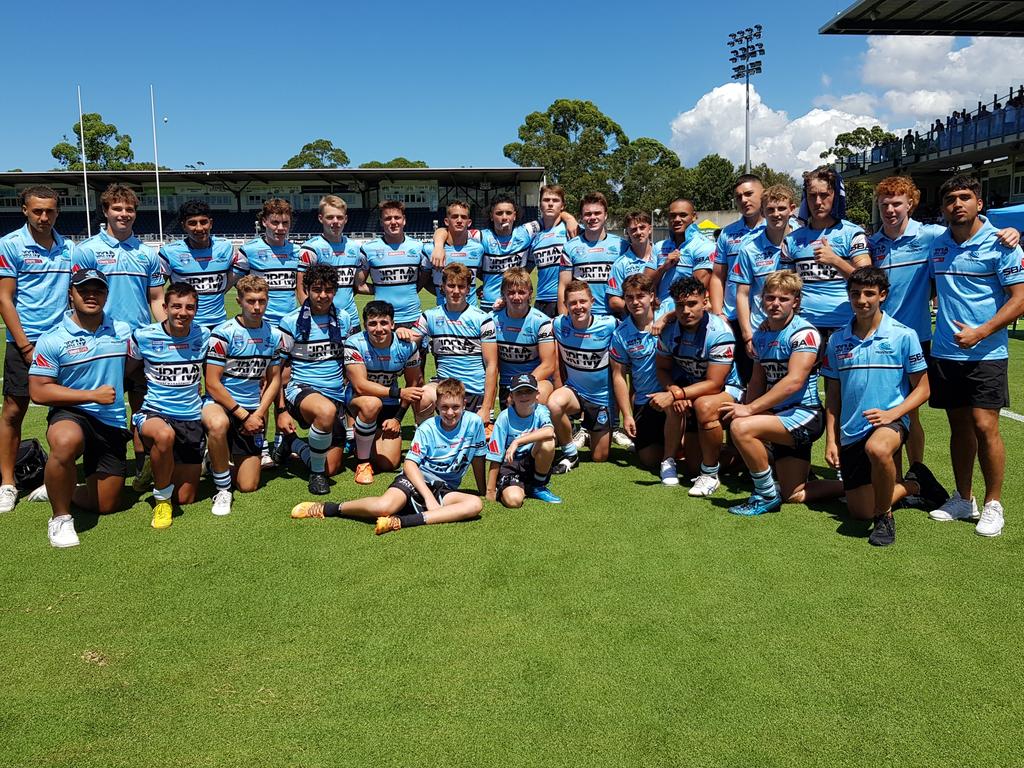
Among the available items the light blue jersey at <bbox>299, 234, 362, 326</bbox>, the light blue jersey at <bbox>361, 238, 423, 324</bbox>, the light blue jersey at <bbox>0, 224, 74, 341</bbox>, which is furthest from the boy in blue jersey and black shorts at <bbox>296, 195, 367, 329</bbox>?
the light blue jersey at <bbox>0, 224, 74, 341</bbox>

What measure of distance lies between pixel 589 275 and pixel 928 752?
4.79m

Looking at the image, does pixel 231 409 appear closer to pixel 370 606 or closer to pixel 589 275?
pixel 370 606

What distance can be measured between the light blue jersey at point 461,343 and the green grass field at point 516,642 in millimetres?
1521

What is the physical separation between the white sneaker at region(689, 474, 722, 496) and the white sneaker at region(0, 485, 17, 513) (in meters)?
4.50

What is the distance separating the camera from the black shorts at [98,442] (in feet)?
14.9

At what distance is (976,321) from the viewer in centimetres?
430

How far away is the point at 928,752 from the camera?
7.88 ft

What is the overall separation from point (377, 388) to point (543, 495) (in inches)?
62.0

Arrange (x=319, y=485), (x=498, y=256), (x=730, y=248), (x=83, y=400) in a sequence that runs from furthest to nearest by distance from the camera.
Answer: (x=498, y=256) → (x=730, y=248) → (x=319, y=485) → (x=83, y=400)

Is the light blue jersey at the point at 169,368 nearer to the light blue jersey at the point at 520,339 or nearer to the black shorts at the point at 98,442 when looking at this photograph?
the black shorts at the point at 98,442

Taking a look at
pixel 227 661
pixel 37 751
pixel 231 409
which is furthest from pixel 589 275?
pixel 37 751

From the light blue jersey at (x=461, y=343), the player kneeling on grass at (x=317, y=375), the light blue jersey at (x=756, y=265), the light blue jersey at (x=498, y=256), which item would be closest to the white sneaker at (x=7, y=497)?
the player kneeling on grass at (x=317, y=375)

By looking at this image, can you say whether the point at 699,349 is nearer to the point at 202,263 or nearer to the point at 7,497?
the point at 202,263

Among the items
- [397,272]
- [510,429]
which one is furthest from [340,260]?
[510,429]
